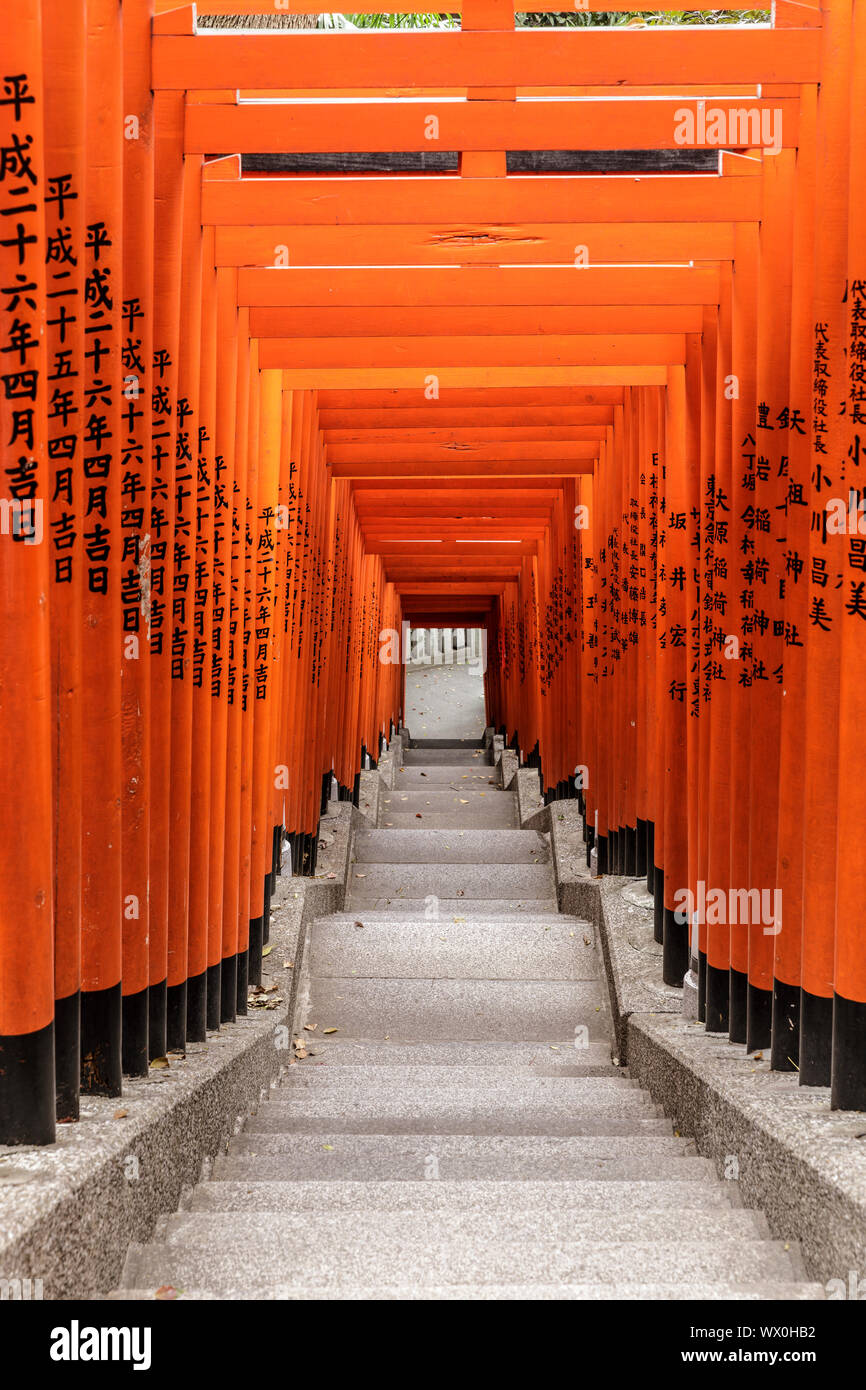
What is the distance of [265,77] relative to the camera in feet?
12.8

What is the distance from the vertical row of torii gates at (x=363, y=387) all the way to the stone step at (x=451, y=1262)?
1.63ft

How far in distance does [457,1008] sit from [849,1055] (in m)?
4.15

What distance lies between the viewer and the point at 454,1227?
3061 millimetres

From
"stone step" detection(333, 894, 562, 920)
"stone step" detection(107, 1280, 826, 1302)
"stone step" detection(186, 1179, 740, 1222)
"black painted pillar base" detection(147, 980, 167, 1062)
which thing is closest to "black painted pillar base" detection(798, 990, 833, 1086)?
"stone step" detection(186, 1179, 740, 1222)

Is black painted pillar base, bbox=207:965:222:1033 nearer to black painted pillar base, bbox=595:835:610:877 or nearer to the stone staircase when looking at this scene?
the stone staircase

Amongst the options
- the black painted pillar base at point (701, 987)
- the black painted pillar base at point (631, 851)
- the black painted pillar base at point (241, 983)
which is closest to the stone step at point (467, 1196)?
the black painted pillar base at point (701, 987)

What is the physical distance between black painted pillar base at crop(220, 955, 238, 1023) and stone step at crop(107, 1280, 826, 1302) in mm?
2652

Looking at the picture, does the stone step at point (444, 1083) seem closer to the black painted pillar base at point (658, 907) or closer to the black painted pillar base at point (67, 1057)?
the black painted pillar base at point (658, 907)

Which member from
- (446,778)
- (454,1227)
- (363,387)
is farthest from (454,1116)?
(446,778)

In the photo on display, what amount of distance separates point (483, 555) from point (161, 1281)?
43.0 ft

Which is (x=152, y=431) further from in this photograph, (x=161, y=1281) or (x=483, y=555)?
(x=483, y=555)

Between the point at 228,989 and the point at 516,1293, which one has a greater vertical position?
the point at 516,1293

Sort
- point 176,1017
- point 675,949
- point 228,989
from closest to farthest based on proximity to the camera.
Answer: point 176,1017 < point 228,989 < point 675,949

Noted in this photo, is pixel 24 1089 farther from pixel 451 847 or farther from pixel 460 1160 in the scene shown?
pixel 451 847
